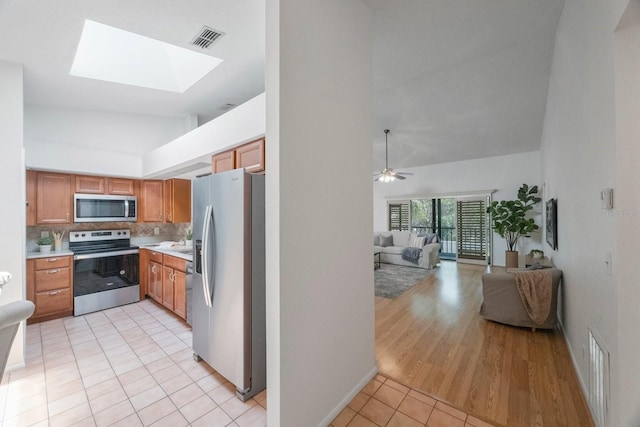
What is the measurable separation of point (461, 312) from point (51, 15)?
17.1ft

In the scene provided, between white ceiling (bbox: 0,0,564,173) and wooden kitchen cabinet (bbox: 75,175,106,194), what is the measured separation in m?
1.02

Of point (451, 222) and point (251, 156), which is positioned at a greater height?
point (251, 156)

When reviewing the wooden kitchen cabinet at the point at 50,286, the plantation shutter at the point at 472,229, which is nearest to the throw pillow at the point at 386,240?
the plantation shutter at the point at 472,229

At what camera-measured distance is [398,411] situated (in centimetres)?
180

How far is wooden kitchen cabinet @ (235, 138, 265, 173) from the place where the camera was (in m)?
2.26

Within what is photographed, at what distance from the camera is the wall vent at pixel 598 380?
1.50 meters

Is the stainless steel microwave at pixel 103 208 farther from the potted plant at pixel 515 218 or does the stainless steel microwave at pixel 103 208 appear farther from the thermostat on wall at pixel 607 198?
the potted plant at pixel 515 218

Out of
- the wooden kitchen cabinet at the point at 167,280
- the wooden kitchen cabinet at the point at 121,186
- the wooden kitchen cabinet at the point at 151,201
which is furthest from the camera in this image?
the wooden kitchen cabinet at the point at 151,201

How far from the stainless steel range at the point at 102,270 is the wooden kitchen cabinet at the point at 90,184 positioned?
25.5 inches

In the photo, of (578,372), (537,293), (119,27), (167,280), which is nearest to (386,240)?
(537,293)

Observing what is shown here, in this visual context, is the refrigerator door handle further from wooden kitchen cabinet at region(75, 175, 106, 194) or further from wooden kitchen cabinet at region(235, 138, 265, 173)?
wooden kitchen cabinet at region(75, 175, 106, 194)

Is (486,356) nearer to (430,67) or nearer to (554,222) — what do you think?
(554,222)

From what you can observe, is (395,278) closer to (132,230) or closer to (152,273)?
(152,273)

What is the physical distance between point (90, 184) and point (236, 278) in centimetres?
354
